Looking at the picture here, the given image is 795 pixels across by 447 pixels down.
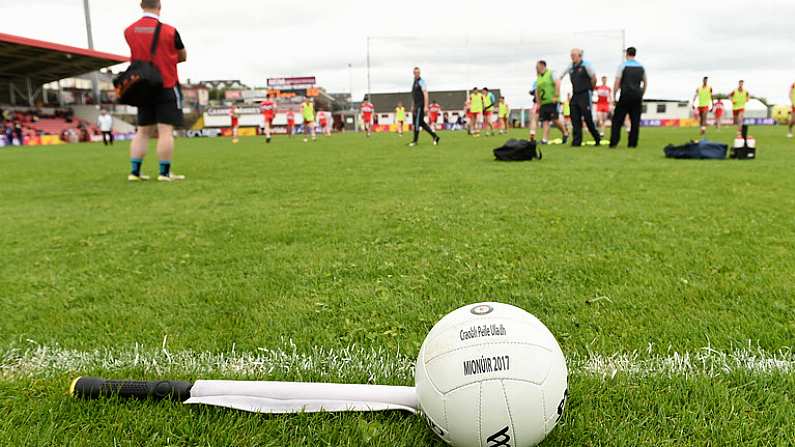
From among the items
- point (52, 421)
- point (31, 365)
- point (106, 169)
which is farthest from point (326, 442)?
point (106, 169)

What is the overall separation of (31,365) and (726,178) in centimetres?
701

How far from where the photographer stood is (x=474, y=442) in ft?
4.57

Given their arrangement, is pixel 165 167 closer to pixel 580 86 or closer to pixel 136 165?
pixel 136 165

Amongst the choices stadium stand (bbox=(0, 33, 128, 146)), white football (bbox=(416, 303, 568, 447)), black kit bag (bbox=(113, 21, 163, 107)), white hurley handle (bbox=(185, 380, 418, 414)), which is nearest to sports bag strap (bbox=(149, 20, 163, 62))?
black kit bag (bbox=(113, 21, 163, 107))

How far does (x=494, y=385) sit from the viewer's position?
1373mm

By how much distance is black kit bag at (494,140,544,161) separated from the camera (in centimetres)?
927

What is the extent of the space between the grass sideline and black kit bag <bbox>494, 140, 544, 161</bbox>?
12.1ft

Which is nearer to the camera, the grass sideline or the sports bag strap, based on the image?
the grass sideline

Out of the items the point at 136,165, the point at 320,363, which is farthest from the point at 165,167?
the point at 320,363

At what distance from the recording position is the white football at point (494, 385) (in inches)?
53.9

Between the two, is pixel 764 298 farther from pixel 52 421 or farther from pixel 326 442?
pixel 52 421

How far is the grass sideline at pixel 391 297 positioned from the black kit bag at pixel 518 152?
145 inches

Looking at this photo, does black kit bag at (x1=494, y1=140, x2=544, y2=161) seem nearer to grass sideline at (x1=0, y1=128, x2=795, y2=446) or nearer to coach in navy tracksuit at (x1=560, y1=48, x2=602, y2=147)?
grass sideline at (x1=0, y1=128, x2=795, y2=446)

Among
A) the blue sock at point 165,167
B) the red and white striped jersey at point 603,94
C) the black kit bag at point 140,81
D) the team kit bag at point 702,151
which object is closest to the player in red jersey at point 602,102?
the red and white striped jersey at point 603,94
